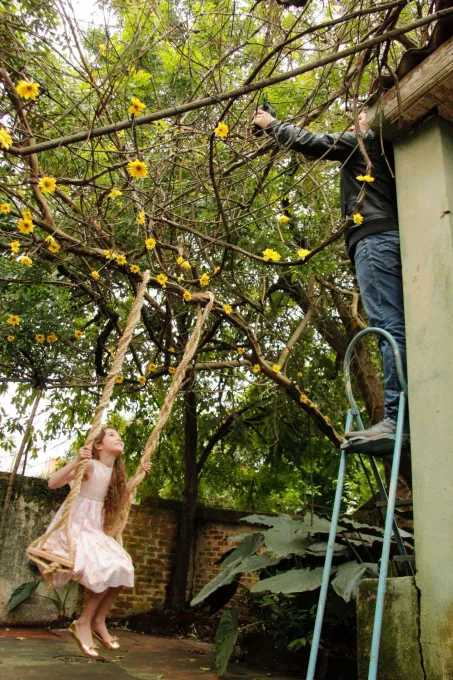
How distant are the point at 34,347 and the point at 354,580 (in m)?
3.36

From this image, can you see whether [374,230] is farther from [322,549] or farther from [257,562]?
[257,562]

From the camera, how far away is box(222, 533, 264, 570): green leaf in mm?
4512

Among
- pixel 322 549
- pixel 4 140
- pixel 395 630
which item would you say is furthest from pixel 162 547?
pixel 4 140

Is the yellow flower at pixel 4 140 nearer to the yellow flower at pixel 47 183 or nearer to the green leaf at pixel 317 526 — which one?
the yellow flower at pixel 47 183

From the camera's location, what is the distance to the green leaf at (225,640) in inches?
154

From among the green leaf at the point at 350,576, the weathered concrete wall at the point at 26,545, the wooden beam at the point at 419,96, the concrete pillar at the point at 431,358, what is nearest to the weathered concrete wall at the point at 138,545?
the weathered concrete wall at the point at 26,545

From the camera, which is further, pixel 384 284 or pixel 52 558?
pixel 384 284

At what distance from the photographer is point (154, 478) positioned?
8.98 metres

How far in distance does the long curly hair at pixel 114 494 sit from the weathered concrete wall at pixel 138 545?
3.44 meters

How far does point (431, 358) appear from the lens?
2.49 m

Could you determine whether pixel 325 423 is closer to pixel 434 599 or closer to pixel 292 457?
pixel 292 457

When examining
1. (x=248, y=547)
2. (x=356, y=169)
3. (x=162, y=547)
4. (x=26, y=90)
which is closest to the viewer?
(x=26, y=90)

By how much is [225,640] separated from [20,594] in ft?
9.53

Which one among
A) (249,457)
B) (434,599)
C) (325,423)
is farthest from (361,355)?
(434,599)
